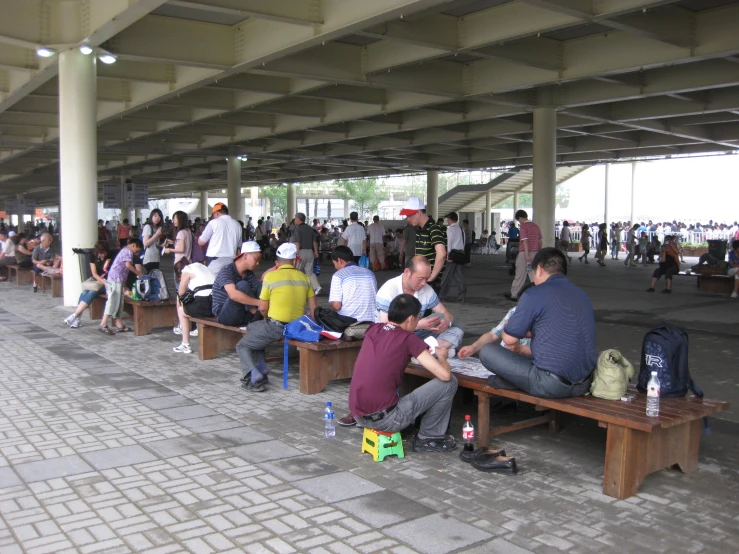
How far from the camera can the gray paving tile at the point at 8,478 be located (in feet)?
14.6

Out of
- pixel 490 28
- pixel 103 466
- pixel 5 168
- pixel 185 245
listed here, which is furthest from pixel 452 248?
pixel 5 168

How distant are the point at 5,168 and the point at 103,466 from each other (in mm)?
39882

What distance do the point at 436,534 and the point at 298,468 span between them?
1311 millimetres

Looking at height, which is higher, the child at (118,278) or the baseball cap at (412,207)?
the baseball cap at (412,207)

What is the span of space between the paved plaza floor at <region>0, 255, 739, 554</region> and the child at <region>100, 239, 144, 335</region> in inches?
116

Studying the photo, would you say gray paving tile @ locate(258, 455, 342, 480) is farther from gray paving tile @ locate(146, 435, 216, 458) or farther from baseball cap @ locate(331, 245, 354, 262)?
baseball cap @ locate(331, 245, 354, 262)

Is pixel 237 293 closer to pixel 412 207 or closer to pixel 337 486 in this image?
pixel 412 207

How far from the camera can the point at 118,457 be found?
498cm

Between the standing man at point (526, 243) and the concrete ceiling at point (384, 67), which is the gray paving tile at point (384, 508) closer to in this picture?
the concrete ceiling at point (384, 67)

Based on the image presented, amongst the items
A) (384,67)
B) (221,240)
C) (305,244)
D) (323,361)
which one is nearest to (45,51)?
(221,240)

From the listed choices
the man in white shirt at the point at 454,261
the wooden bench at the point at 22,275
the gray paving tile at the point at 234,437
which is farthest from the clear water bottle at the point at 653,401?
the wooden bench at the point at 22,275

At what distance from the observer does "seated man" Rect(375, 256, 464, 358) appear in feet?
19.7

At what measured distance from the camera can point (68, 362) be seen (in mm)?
8344

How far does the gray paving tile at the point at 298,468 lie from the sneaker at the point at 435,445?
2.37 ft
